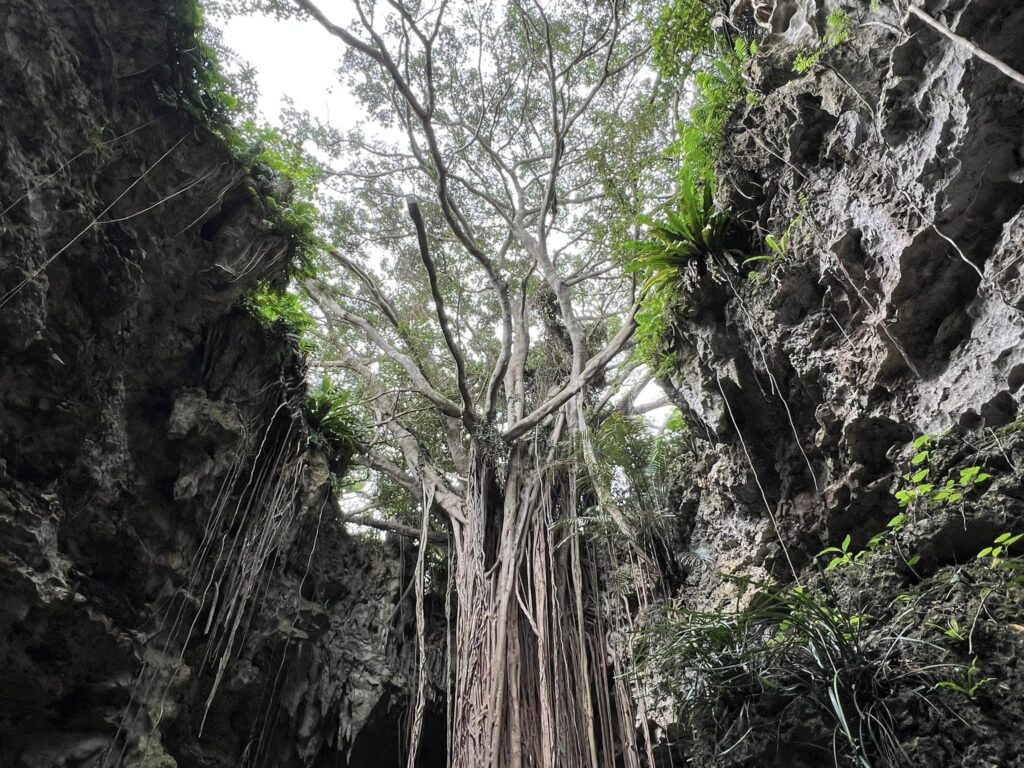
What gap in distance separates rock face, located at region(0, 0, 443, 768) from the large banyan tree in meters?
0.85

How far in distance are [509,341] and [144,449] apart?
2224 mm

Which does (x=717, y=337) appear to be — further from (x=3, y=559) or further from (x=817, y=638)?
(x=3, y=559)

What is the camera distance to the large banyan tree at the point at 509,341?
10.1ft

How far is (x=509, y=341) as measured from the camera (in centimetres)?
402

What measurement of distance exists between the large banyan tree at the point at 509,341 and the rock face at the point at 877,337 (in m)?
0.94

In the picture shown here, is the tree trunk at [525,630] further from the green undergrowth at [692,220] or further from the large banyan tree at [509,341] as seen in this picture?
the green undergrowth at [692,220]

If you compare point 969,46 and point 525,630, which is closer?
point 969,46

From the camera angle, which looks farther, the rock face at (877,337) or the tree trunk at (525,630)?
the tree trunk at (525,630)

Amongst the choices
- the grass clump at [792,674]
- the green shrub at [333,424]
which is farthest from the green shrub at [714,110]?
the green shrub at [333,424]

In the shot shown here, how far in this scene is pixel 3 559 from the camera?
7.22ft

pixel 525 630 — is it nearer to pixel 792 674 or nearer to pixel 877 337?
pixel 792 674

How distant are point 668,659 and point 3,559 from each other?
8.25 feet

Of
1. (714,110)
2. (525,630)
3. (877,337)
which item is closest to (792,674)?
(877,337)

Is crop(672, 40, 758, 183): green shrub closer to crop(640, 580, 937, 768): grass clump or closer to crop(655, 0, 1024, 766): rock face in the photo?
crop(655, 0, 1024, 766): rock face
